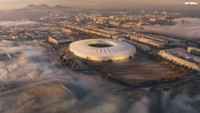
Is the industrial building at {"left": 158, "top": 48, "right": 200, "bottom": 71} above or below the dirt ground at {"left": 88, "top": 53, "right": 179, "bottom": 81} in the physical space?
above

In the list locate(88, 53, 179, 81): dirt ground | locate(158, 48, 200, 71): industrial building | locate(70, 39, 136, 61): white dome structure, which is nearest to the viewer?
locate(88, 53, 179, 81): dirt ground

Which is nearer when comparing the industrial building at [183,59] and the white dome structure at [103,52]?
the industrial building at [183,59]

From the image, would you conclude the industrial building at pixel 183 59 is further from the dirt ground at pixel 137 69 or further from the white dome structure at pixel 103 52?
the white dome structure at pixel 103 52

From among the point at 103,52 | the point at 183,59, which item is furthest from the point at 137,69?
the point at 183,59

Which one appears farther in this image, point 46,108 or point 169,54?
point 169,54

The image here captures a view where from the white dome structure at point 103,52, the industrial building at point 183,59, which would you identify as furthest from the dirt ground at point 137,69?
the industrial building at point 183,59

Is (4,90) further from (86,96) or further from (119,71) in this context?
(119,71)

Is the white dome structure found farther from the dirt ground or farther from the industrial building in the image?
the industrial building

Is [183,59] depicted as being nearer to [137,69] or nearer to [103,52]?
[137,69]

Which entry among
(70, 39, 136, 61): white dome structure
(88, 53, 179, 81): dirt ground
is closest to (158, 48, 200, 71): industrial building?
(88, 53, 179, 81): dirt ground

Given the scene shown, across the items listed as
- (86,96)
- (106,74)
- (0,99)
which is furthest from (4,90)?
(106,74)

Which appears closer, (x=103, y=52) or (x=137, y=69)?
(x=137, y=69)
